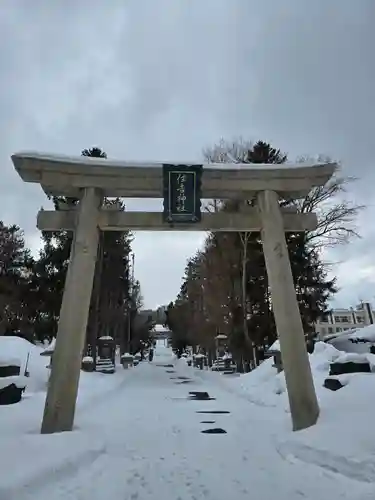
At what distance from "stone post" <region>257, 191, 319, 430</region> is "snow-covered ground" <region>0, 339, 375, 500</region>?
329mm

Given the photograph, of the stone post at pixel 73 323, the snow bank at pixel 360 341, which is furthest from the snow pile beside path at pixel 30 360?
the snow bank at pixel 360 341

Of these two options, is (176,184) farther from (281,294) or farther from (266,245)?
(281,294)

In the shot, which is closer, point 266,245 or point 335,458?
point 335,458

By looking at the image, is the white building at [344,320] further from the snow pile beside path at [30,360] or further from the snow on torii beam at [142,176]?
the snow on torii beam at [142,176]

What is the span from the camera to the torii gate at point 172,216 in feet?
22.9

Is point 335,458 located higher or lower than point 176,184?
lower

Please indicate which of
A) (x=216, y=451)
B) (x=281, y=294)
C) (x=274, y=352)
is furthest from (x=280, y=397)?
(x=216, y=451)

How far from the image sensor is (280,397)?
35.3ft

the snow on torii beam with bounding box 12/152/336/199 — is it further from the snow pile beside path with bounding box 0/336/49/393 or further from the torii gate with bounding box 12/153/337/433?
the snow pile beside path with bounding box 0/336/49/393

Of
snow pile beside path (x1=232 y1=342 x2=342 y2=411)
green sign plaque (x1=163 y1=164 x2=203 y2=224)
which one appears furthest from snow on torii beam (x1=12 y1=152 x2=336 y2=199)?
snow pile beside path (x1=232 y1=342 x2=342 y2=411)

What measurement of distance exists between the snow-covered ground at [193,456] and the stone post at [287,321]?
0.33 metres

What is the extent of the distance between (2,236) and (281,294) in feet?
88.8

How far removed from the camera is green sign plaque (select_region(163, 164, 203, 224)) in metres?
7.65

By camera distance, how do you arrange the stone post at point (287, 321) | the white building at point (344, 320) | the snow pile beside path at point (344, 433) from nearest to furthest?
1. the snow pile beside path at point (344, 433)
2. the stone post at point (287, 321)
3. the white building at point (344, 320)
